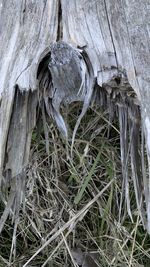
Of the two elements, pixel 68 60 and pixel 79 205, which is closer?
pixel 68 60

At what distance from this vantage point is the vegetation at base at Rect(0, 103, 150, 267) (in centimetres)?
168

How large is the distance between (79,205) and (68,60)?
73 cm

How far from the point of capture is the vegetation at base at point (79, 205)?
1685 millimetres

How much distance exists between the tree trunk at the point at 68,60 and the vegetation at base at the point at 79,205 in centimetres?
41

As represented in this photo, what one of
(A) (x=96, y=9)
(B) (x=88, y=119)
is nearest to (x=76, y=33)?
(A) (x=96, y=9)

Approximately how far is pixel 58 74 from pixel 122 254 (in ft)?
2.55

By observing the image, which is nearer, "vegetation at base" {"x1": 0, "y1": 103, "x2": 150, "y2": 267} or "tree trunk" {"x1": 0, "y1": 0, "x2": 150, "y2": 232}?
"tree trunk" {"x1": 0, "y1": 0, "x2": 150, "y2": 232}

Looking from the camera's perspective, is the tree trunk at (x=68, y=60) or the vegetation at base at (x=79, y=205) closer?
the tree trunk at (x=68, y=60)

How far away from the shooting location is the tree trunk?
1.16 meters

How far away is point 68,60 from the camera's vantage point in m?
1.15

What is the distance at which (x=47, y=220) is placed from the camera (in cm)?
170

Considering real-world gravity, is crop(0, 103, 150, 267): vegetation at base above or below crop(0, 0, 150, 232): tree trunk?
below

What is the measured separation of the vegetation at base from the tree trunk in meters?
0.41

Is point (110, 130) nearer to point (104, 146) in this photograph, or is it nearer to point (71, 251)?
point (104, 146)
